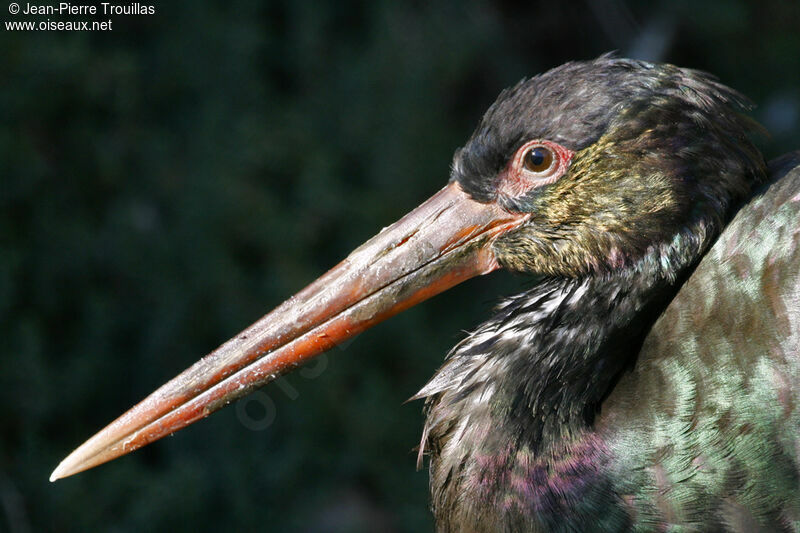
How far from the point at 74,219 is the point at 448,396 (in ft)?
6.84

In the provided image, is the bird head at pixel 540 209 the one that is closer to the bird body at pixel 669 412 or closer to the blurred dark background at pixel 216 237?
the bird body at pixel 669 412

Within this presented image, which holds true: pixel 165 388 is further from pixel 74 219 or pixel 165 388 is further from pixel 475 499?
pixel 74 219

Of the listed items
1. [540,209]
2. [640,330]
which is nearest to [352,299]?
[540,209]

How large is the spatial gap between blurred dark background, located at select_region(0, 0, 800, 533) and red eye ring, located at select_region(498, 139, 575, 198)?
5.83 ft

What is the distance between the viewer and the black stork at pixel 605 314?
5.82 ft

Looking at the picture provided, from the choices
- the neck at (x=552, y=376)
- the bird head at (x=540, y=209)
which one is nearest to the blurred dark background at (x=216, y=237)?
the bird head at (x=540, y=209)

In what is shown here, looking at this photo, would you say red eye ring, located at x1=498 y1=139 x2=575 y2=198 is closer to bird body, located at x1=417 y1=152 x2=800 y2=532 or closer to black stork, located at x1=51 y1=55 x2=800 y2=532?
black stork, located at x1=51 y1=55 x2=800 y2=532

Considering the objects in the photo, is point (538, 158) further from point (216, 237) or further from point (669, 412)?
point (216, 237)

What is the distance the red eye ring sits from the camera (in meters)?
1.86

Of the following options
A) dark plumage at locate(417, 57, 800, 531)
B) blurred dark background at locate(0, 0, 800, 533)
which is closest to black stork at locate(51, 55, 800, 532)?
dark plumage at locate(417, 57, 800, 531)

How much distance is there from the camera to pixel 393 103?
3.96 metres

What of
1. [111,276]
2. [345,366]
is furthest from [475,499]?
[111,276]

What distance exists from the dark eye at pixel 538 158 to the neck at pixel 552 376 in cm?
22

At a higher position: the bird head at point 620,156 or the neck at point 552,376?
the bird head at point 620,156
